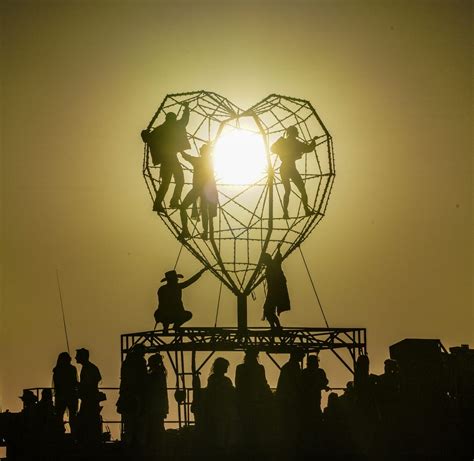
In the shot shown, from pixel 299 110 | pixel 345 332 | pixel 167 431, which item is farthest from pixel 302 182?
pixel 167 431

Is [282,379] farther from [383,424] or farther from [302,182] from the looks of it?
[302,182]

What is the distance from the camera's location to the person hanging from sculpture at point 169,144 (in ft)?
82.9

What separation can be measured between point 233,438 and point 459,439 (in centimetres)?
413

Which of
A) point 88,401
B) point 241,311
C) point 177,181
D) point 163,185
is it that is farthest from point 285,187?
point 88,401

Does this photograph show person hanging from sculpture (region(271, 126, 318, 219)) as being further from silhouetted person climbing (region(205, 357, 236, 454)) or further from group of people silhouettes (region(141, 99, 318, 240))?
silhouetted person climbing (region(205, 357, 236, 454))

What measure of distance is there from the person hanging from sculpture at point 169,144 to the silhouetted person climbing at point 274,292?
2.77 metres

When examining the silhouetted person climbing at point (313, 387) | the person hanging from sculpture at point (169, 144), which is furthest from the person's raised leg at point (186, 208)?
the silhouetted person climbing at point (313, 387)

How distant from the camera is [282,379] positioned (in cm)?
1955

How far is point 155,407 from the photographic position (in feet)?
63.9

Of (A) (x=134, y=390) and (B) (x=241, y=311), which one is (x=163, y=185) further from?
(A) (x=134, y=390)

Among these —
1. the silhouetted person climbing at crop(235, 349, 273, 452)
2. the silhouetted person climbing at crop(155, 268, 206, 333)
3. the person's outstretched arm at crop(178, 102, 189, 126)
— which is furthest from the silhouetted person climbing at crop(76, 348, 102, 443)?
the person's outstretched arm at crop(178, 102, 189, 126)

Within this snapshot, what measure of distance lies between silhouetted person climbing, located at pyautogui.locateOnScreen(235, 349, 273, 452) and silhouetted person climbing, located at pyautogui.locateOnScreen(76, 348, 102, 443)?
2.66 m

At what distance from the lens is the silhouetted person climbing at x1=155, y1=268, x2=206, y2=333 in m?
24.6

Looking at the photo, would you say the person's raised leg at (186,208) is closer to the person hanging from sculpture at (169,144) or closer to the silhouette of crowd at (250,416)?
the person hanging from sculpture at (169,144)
